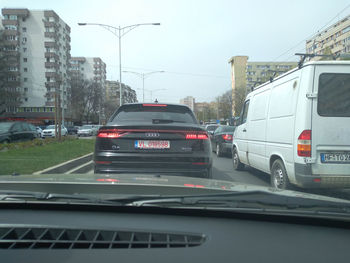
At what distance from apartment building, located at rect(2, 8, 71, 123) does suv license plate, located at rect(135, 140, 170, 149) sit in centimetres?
7728

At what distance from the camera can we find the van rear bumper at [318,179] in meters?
4.58

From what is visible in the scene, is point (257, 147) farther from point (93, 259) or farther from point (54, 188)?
point (93, 259)

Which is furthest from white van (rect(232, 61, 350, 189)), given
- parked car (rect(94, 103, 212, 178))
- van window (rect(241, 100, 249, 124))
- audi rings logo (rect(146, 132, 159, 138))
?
van window (rect(241, 100, 249, 124))

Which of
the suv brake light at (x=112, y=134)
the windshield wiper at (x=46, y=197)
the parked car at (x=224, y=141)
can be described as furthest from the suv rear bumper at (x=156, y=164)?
the parked car at (x=224, y=141)

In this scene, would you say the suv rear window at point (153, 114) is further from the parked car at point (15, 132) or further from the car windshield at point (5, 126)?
the car windshield at point (5, 126)

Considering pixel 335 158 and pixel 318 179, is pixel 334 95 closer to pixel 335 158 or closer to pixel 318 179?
pixel 335 158

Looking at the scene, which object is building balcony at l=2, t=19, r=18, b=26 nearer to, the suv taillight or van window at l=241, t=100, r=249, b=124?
van window at l=241, t=100, r=249, b=124

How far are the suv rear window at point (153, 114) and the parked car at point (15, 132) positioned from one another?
479 inches

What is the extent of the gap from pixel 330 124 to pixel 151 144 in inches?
111

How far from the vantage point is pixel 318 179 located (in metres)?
4.59

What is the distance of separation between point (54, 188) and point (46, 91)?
88.3 metres

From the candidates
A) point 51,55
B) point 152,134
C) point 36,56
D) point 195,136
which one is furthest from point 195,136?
point 36,56

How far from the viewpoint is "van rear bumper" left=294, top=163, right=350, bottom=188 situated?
458cm

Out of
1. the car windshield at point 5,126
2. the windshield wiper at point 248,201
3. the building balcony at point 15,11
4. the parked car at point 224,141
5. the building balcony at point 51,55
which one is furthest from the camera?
the building balcony at point 51,55
